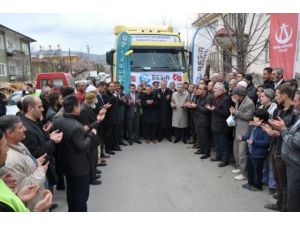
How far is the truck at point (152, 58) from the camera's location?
10.6m

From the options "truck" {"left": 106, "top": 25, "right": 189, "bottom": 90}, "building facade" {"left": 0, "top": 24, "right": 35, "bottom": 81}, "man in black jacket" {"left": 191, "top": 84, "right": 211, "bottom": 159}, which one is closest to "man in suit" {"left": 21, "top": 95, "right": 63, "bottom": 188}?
"man in black jacket" {"left": 191, "top": 84, "right": 211, "bottom": 159}

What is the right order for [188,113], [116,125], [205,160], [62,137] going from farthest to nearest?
[188,113] < [116,125] < [205,160] < [62,137]

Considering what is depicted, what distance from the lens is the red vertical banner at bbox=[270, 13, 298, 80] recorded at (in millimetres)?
6664

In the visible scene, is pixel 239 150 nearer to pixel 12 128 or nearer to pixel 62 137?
pixel 62 137

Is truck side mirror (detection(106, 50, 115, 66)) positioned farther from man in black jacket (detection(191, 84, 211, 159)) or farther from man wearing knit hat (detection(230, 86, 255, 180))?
man wearing knit hat (detection(230, 86, 255, 180))

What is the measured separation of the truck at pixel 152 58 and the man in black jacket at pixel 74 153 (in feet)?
20.8

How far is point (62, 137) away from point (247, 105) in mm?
3632

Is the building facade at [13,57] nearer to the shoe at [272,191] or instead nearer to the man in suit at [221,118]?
the man in suit at [221,118]

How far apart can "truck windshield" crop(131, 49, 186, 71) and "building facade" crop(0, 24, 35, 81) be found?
35.0 m

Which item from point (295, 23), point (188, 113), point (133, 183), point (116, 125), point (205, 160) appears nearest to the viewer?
point (133, 183)

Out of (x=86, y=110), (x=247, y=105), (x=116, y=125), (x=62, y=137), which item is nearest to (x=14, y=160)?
(x=62, y=137)

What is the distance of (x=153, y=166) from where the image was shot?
7234 millimetres

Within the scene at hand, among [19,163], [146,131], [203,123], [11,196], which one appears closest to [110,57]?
[146,131]

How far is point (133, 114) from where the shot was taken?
9.55 meters
